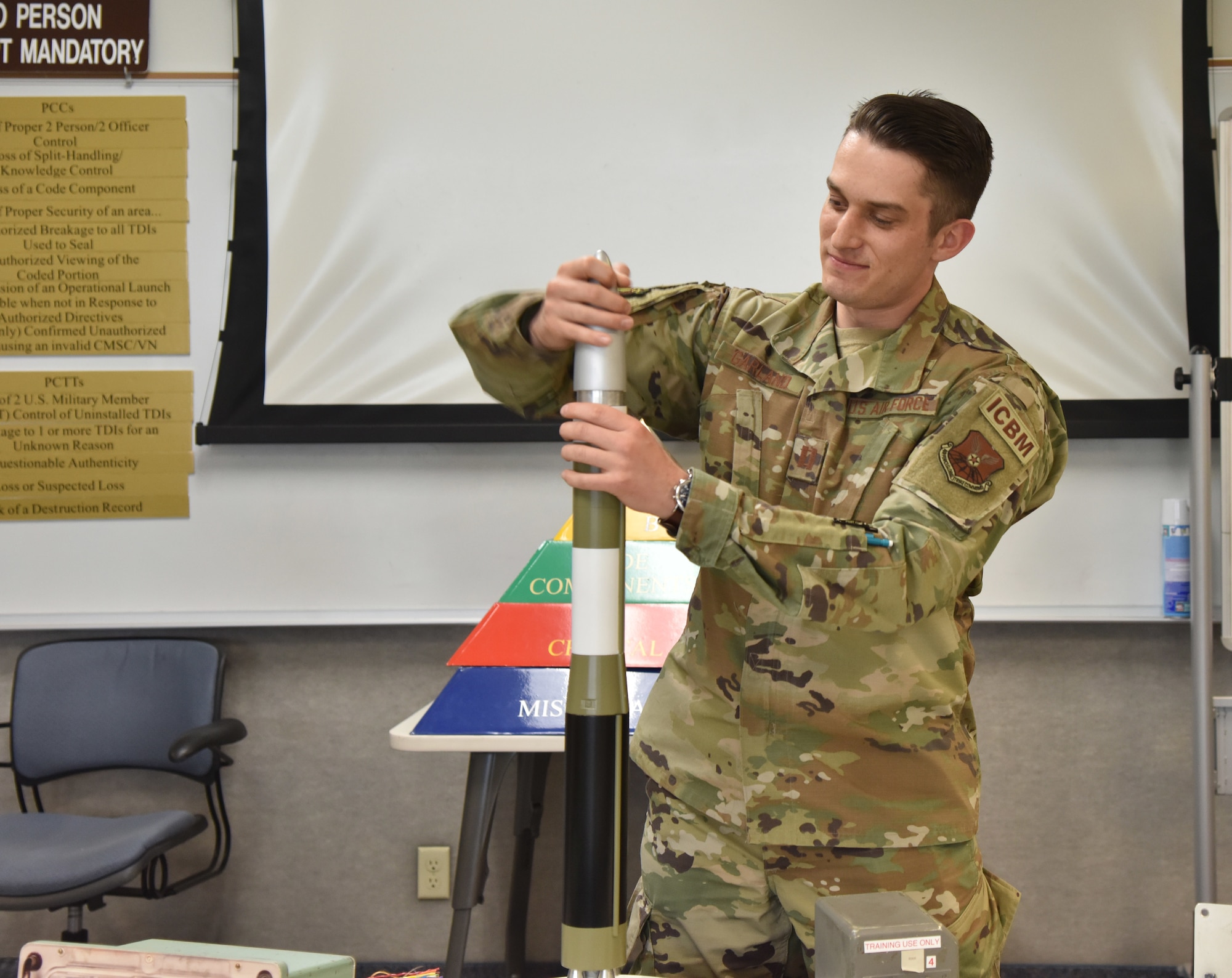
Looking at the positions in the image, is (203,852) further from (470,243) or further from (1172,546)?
(1172,546)

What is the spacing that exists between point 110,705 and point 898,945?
7.43 ft

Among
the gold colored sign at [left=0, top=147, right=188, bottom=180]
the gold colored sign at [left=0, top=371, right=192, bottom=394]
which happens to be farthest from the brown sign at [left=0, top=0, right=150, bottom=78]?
the gold colored sign at [left=0, top=371, right=192, bottom=394]

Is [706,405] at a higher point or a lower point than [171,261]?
lower

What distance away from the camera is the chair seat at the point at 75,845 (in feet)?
6.29

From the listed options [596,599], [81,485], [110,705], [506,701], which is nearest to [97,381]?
[81,485]

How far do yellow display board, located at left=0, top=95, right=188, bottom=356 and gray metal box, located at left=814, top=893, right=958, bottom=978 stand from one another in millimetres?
2223

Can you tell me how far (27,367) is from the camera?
2.45 m

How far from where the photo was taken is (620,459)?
2.96 ft

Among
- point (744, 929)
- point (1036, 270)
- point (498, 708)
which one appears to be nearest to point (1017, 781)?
point (1036, 270)

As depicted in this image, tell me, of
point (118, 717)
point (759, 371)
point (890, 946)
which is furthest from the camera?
point (118, 717)

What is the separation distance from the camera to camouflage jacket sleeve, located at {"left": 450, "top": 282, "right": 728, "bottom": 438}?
1.14m

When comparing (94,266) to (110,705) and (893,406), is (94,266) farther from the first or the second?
(893,406)

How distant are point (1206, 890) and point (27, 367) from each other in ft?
9.76

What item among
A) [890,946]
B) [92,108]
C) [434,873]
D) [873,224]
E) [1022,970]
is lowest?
[1022,970]
